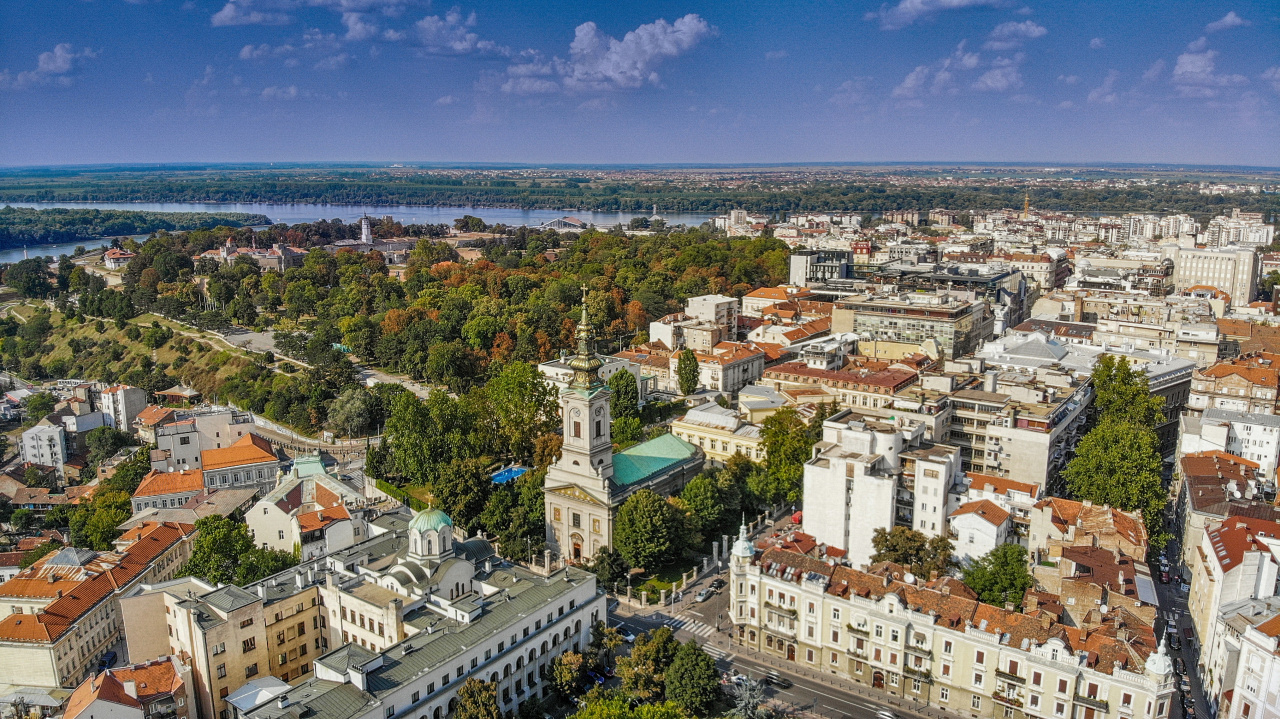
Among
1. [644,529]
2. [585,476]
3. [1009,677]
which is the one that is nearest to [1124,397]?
[1009,677]

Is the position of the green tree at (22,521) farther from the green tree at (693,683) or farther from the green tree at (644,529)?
the green tree at (693,683)

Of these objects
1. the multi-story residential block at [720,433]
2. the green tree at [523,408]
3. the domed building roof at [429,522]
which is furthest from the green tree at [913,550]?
the green tree at [523,408]

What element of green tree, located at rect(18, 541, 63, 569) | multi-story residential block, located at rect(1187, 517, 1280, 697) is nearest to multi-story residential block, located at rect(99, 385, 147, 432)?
green tree, located at rect(18, 541, 63, 569)

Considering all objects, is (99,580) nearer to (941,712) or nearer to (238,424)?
(238,424)

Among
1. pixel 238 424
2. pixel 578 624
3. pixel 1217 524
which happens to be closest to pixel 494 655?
pixel 578 624

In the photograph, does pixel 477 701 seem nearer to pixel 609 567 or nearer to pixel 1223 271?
pixel 609 567

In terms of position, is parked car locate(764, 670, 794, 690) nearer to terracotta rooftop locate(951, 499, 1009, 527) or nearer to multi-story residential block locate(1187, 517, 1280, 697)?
terracotta rooftop locate(951, 499, 1009, 527)

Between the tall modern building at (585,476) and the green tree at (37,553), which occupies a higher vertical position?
the tall modern building at (585,476)

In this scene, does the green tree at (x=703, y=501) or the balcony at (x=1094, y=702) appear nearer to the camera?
the balcony at (x=1094, y=702)
